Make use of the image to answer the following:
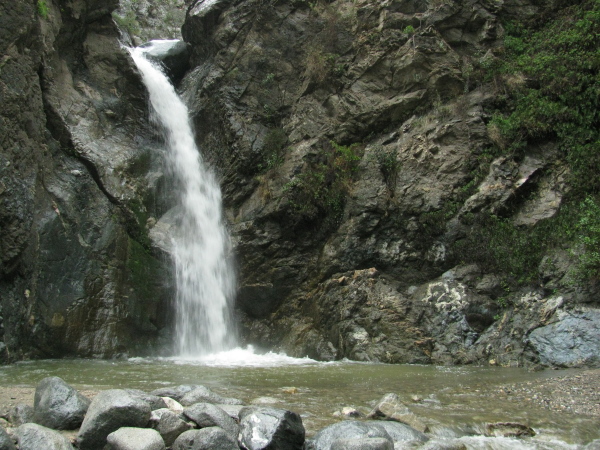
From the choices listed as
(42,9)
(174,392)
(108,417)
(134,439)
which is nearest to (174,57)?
(42,9)

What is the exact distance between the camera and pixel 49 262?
10.5 meters

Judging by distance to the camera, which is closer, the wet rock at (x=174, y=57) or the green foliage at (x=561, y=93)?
the green foliage at (x=561, y=93)

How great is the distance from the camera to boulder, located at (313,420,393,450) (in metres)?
Result: 3.87

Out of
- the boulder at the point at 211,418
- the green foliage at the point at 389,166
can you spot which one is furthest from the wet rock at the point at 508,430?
the green foliage at the point at 389,166

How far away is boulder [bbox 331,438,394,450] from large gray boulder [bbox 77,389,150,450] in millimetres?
1695

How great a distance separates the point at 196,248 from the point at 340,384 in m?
7.97

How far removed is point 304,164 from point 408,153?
10.4 ft

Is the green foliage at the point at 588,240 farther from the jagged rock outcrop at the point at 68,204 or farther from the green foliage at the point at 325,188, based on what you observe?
the jagged rock outcrop at the point at 68,204

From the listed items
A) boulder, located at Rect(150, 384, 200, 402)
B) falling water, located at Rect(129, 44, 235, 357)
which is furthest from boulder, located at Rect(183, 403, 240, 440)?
falling water, located at Rect(129, 44, 235, 357)

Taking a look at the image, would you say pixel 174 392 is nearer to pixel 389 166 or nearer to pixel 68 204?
pixel 68 204

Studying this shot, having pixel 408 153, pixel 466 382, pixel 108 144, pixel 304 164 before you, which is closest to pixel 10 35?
pixel 108 144

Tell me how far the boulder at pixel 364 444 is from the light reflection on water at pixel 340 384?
2.42 feet

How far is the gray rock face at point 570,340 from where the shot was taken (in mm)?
7852

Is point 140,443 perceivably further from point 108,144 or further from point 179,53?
point 179,53
